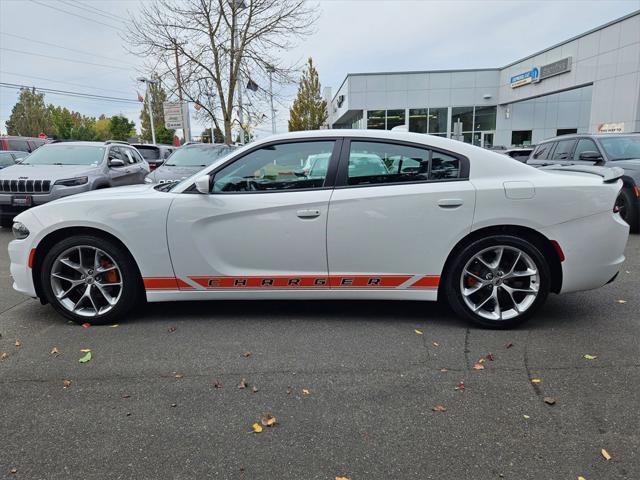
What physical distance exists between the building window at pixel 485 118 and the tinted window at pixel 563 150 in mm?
24735

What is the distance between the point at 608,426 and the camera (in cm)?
253

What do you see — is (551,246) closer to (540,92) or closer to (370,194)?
(370,194)

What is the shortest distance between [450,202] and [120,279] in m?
2.84

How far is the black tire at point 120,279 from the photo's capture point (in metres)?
3.95

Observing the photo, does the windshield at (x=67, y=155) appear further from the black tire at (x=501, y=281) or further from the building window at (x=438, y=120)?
the building window at (x=438, y=120)

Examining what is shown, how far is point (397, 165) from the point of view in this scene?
3.86m

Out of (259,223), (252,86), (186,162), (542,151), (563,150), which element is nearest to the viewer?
(259,223)

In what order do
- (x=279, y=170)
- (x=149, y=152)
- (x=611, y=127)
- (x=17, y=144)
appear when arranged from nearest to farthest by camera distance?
(x=279, y=170) < (x=149, y=152) < (x=17, y=144) < (x=611, y=127)

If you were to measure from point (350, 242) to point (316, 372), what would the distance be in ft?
3.62

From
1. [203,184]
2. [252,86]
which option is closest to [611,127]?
[252,86]

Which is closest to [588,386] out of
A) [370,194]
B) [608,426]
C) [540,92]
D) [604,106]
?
[608,426]

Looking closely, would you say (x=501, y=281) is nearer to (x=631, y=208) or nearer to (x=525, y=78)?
(x=631, y=208)

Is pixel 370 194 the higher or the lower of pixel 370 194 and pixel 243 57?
the lower

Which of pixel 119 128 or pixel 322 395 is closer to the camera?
pixel 322 395
